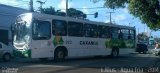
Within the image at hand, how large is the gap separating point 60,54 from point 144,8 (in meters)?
7.76

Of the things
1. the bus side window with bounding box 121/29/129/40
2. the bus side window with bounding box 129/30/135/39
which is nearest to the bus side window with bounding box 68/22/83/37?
the bus side window with bounding box 121/29/129/40

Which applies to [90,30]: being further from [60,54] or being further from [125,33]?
[125,33]

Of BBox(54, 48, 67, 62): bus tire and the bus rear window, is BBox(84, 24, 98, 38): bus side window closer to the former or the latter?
BBox(54, 48, 67, 62): bus tire

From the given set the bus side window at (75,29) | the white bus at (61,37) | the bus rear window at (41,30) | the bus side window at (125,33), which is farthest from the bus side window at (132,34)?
the bus rear window at (41,30)

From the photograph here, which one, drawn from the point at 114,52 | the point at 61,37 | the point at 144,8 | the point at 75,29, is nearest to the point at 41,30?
the point at 61,37

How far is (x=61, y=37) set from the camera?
25.9 m

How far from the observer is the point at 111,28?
32562 mm

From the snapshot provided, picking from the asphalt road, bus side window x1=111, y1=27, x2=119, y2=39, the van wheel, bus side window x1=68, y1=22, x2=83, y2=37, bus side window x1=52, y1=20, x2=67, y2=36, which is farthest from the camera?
bus side window x1=111, y1=27, x2=119, y2=39

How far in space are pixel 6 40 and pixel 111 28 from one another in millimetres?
13863

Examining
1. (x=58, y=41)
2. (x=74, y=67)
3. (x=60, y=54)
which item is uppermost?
(x=58, y=41)

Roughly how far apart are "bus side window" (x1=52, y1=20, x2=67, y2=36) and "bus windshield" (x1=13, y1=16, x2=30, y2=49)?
209cm

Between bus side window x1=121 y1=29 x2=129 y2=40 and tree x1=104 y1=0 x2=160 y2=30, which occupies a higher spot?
tree x1=104 y1=0 x2=160 y2=30

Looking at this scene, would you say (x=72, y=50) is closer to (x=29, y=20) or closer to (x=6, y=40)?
(x=29, y=20)

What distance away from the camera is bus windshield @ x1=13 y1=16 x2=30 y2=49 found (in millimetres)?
23547
